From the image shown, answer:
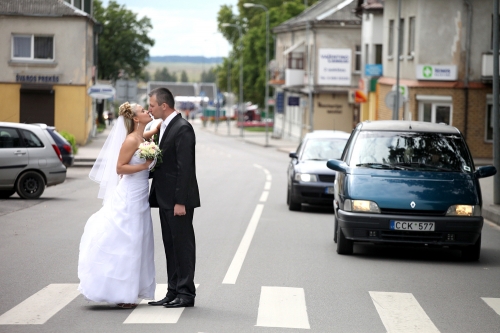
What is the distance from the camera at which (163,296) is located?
345 inches

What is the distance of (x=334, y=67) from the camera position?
5853 cm

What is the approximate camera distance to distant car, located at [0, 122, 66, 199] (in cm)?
2048

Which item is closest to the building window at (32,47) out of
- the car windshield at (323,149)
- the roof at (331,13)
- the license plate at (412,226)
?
the roof at (331,13)

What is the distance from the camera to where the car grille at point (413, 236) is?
1151cm

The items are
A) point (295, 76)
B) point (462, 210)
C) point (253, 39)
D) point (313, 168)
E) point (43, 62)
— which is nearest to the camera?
point (462, 210)

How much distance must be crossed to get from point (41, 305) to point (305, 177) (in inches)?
428

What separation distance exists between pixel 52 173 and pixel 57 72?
984 inches

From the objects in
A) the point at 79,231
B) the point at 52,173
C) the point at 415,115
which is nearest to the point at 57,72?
the point at 415,115

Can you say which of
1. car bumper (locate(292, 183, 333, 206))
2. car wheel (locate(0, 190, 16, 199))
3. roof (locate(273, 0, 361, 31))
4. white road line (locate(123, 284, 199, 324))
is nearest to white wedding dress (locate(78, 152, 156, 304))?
white road line (locate(123, 284, 199, 324))

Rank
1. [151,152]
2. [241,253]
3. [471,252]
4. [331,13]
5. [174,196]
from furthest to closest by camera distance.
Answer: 1. [331,13]
2. [241,253]
3. [471,252]
4. [174,196]
5. [151,152]

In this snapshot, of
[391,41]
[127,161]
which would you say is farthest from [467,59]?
[127,161]

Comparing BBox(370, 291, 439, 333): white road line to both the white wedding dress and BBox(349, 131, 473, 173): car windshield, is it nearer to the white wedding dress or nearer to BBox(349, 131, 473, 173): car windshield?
the white wedding dress

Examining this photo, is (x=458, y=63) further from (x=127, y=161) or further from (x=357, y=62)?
(x=127, y=161)

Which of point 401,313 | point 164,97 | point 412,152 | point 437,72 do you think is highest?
→ point 437,72
